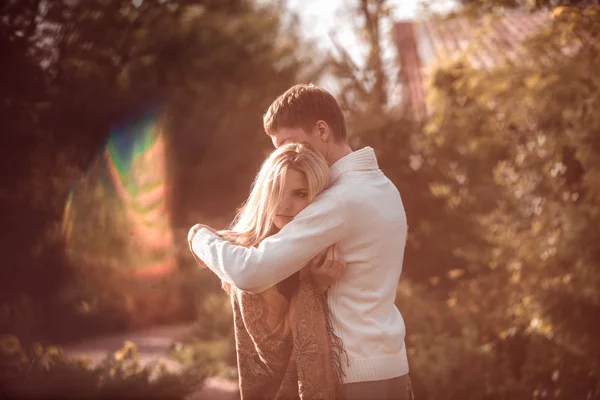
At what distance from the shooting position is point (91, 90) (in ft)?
23.8

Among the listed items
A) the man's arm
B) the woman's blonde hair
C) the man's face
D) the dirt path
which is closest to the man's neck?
the man's face

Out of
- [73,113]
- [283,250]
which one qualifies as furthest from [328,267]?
[73,113]

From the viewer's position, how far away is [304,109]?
2621mm

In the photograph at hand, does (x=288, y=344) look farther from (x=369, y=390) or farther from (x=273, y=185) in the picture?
(x=273, y=185)

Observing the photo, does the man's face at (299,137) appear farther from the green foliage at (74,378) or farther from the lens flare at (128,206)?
the lens flare at (128,206)

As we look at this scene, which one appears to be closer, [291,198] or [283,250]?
[283,250]

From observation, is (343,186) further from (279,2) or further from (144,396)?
(279,2)

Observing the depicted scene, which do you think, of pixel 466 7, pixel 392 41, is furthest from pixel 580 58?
pixel 392 41

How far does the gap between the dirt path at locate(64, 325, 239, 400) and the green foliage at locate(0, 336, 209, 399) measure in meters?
1.08

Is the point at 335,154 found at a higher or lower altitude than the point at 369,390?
higher

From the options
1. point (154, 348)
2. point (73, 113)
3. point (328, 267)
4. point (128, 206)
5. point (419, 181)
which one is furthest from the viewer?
point (128, 206)

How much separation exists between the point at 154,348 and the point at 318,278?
33.7 feet

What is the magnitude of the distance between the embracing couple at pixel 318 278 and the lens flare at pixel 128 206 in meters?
4.90

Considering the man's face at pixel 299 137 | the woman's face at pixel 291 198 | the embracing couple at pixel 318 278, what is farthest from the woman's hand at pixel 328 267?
the man's face at pixel 299 137
